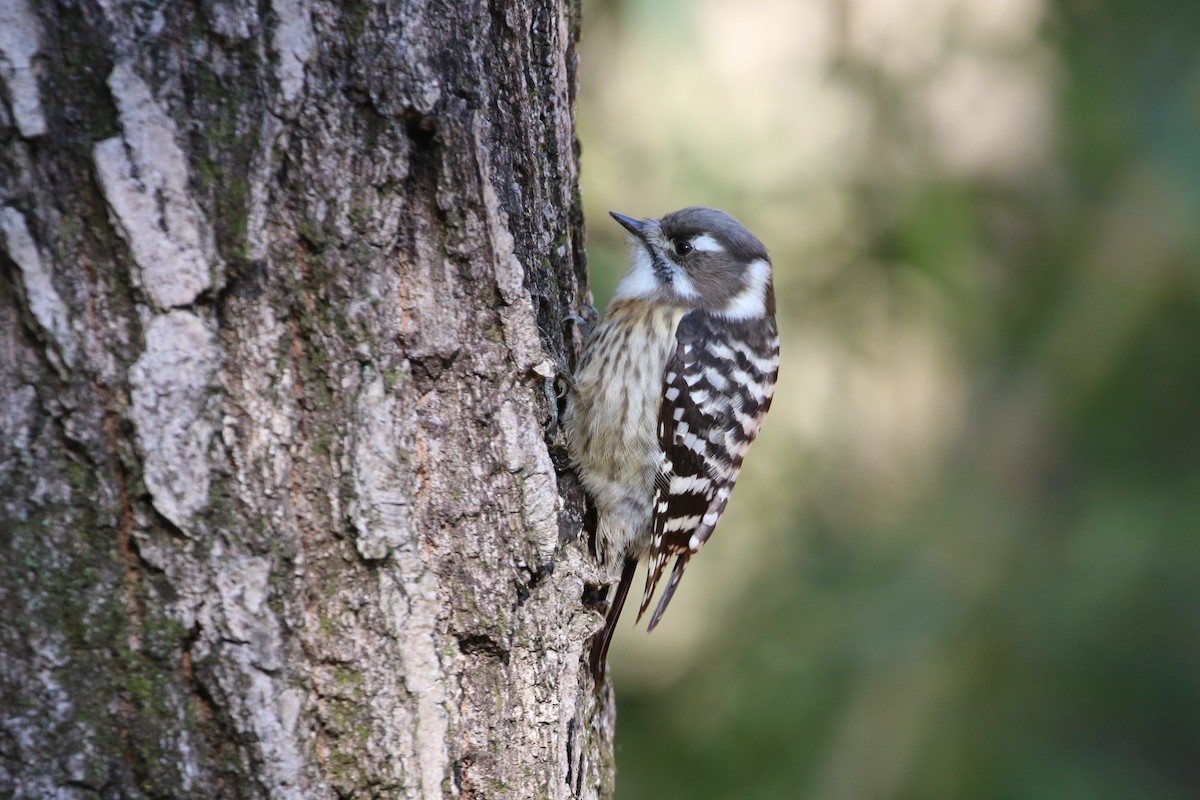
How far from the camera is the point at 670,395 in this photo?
3385 mm

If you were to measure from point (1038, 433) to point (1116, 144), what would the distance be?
1706 mm

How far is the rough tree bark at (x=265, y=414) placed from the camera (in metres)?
1.72

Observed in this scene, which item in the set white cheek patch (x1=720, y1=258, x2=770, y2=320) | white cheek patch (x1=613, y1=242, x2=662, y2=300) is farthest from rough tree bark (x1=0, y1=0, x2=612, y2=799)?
white cheek patch (x1=720, y1=258, x2=770, y2=320)

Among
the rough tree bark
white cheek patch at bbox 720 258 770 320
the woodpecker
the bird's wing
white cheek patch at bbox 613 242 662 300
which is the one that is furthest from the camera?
white cheek patch at bbox 720 258 770 320

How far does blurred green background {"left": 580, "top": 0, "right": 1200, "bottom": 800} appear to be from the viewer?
5.47 meters

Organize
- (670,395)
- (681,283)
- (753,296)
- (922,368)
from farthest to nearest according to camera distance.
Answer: (922,368)
(753,296)
(681,283)
(670,395)

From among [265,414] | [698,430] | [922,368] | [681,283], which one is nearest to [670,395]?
[698,430]

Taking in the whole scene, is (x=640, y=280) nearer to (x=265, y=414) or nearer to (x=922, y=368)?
(x=265, y=414)

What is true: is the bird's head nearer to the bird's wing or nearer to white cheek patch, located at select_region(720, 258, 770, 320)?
white cheek patch, located at select_region(720, 258, 770, 320)

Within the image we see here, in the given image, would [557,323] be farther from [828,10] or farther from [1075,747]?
[1075,747]

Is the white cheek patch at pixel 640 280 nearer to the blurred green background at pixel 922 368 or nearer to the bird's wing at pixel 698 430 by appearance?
the bird's wing at pixel 698 430

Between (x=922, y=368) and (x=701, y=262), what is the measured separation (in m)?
3.07

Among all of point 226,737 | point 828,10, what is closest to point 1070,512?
point 828,10

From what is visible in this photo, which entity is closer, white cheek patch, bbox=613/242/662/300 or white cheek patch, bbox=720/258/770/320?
white cheek patch, bbox=613/242/662/300
